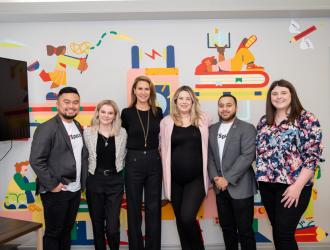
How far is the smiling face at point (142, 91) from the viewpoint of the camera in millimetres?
2605

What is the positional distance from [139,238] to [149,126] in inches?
40.1

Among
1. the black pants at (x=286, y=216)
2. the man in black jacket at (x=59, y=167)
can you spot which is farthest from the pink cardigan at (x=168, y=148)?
the man in black jacket at (x=59, y=167)

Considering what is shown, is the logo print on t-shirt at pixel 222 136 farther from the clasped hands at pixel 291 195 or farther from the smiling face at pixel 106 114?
the smiling face at pixel 106 114

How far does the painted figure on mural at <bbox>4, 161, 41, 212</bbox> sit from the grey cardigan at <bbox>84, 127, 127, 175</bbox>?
1.06m

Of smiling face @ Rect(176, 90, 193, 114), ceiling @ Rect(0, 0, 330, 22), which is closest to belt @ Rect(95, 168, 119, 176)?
smiling face @ Rect(176, 90, 193, 114)

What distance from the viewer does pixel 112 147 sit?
8.13ft

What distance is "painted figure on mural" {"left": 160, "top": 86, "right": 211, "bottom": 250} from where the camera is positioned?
2.45 meters

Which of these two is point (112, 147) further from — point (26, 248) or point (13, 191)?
point (26, 248)

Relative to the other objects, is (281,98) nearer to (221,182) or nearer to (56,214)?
(221,182)

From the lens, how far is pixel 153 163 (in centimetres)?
254

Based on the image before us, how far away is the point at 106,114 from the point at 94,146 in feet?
0.96

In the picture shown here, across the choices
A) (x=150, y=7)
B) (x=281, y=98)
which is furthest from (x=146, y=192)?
(x=150, y=7)

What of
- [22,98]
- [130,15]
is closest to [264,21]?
[130,15]

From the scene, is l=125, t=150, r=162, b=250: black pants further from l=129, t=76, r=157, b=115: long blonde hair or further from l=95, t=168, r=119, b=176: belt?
l=129, t=76, r=157, b=115: long blonde hair
